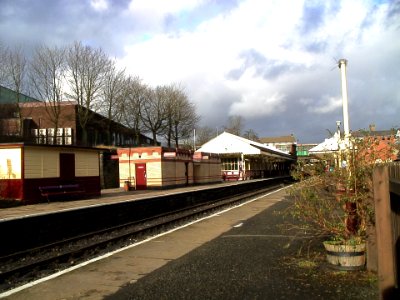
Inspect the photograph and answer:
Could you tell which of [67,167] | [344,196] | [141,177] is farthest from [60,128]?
[344,196]

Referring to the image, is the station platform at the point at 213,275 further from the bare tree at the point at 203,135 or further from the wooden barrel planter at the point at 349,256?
the bare tree at the point at 203,135

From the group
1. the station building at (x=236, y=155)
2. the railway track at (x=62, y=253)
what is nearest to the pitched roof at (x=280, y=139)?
the station building at (x=236, y=155)

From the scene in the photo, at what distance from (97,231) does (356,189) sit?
30.0 feet

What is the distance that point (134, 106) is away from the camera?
5434 cm

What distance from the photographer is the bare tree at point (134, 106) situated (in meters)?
52.4

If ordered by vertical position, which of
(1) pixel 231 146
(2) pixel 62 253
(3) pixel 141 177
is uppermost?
(1) pixel 231 146

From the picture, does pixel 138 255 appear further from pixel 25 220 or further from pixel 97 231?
pixel 97 231

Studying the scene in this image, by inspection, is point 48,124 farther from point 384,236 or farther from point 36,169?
point 384,236

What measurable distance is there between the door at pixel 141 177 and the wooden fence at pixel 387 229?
1171 inches

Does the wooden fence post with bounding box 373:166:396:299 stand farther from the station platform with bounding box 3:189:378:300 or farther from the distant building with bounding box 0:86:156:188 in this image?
the distant building with bounding box 0:86:156:188

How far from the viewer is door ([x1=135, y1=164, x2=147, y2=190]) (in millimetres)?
34812

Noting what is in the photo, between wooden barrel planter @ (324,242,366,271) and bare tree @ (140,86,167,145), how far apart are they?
167ft

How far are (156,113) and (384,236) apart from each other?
175 feet

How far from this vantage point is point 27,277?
8.22 meters
